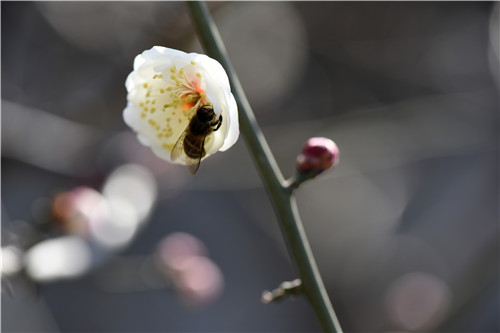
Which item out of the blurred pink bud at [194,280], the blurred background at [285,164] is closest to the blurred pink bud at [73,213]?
the blurred background at [285,164]

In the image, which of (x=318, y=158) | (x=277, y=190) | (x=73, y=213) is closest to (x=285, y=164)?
(x=73, y=213)

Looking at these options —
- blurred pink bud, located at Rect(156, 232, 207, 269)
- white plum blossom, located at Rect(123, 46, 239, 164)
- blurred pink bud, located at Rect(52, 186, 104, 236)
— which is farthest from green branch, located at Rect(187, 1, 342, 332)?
blurred pink bud, located at Rect(156, 232, 207, 269)

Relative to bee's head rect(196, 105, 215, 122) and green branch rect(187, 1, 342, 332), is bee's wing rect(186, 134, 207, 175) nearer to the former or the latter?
bee's head rect(196, 105, 215, 122)

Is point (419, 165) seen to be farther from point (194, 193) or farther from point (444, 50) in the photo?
point (194, 193)

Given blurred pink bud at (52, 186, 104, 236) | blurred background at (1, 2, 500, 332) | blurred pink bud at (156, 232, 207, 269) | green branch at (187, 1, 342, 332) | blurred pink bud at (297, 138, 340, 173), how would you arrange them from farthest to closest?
blurred background at (1, 2, 500, 332)
blurred pink bud at (156, 232, 207, 269)
blurred pink bud at (52, 186, 104, 236)
blurred pink bud at (297, 138, 340, 173)
green branch at (187, 1, 342, 332)

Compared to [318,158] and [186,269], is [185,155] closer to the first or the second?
[318,158]

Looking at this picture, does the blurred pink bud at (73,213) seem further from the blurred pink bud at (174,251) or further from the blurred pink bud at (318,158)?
the blurred pink bud at (318,158)

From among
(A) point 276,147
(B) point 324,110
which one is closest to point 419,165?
(B) point 324,110
